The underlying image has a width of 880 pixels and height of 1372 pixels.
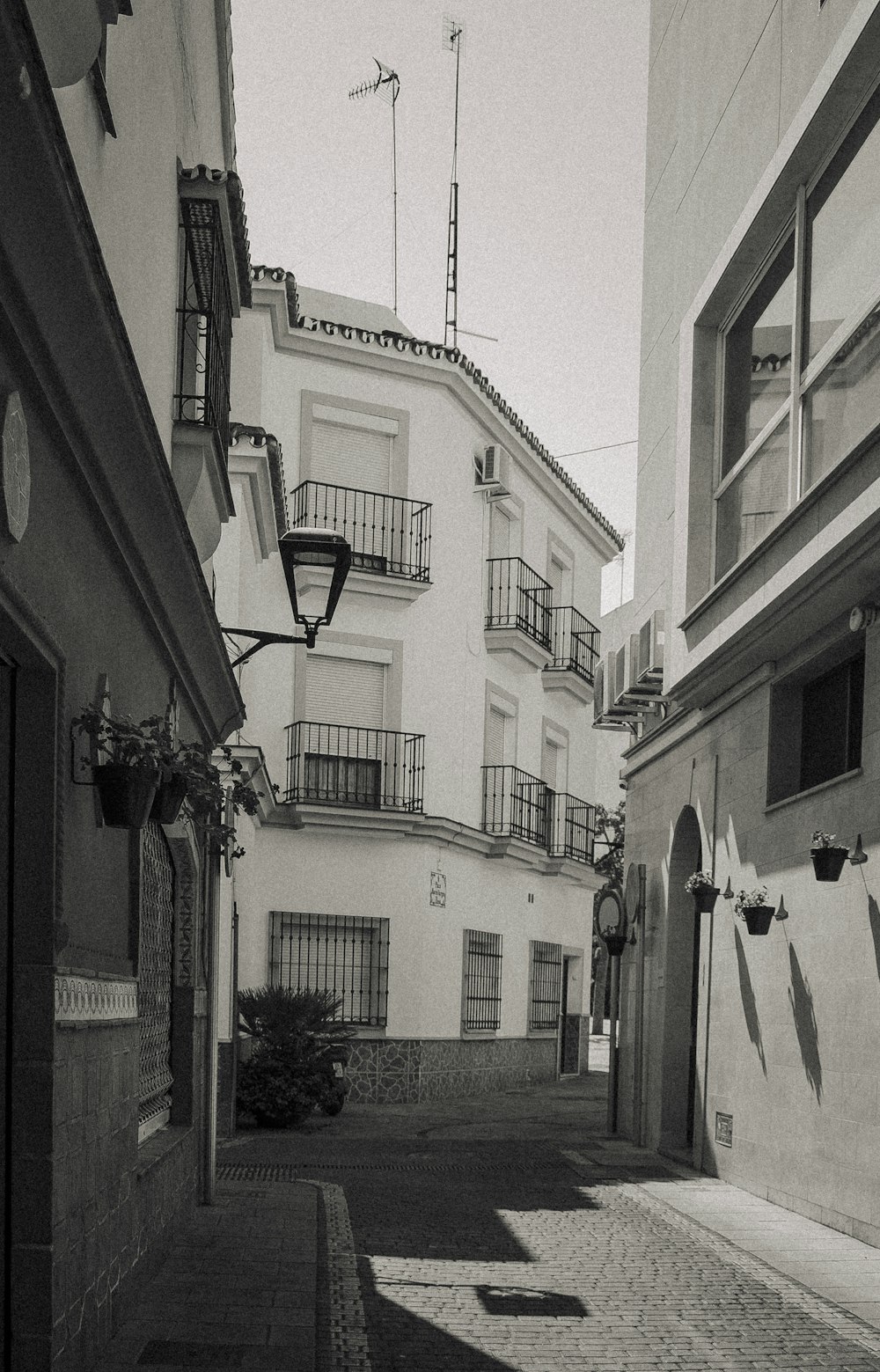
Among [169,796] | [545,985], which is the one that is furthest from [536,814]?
[169,796]

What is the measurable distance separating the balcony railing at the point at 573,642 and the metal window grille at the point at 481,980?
523 cm

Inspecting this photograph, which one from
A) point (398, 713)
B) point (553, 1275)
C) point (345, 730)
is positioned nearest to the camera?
point (553, 1275)

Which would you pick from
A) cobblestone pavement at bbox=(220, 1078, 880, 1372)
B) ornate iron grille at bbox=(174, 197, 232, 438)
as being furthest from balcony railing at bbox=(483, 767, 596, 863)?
ornate iron grille at bbox=(174, 197, 232, 438)

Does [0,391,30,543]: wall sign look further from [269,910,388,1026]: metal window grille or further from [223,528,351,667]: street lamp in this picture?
[269,910,388,1026]: metal window grille

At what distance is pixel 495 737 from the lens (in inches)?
1038

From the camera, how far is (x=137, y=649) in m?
7.29

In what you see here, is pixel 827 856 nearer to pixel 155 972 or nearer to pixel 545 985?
pixel 155 972

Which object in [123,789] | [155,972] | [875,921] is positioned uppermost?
[123,789]

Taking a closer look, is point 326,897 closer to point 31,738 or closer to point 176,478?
point 176,478

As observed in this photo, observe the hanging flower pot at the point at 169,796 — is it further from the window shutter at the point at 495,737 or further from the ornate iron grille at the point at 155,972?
the window shutter at the point at 495,737

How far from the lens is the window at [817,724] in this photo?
1062 cm

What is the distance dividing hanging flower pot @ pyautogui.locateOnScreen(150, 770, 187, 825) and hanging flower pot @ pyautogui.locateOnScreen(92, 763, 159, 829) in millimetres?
494

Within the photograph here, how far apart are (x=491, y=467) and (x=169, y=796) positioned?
19148mm

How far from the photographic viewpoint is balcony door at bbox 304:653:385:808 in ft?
75.8
